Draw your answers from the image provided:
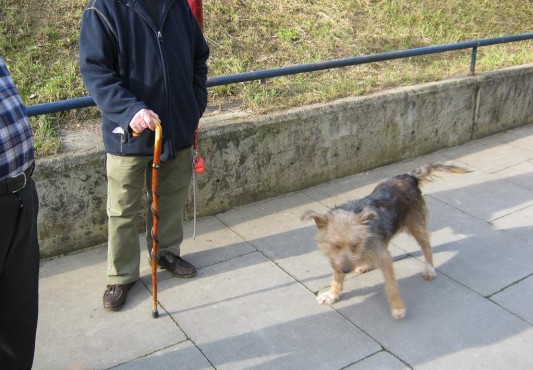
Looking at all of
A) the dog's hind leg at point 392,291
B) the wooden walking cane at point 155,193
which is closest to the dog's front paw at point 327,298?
the dog's hind leg at point 392,291

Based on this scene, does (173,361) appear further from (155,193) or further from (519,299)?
(519,299)

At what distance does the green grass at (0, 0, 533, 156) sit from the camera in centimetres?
527

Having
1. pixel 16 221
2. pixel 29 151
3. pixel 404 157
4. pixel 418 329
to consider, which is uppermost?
pixel 29 151

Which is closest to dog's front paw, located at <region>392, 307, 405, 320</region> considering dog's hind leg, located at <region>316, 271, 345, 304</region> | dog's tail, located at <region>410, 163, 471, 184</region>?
dog's hind leg, located at <region>316, 271, 345, 304</region>

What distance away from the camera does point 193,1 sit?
156 inches

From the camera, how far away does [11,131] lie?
2.27m

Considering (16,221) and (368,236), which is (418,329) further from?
(16,221)

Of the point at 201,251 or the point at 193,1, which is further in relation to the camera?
the point at 201,251

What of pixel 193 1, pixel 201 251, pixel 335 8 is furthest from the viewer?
pixel 335 8

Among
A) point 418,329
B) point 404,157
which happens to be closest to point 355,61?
point 404,157

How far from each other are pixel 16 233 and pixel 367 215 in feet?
6.71

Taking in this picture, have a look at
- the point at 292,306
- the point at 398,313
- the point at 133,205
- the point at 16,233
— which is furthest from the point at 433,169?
the point at 16,233

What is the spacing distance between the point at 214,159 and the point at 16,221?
244 centimetres

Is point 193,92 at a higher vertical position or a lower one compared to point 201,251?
higher
